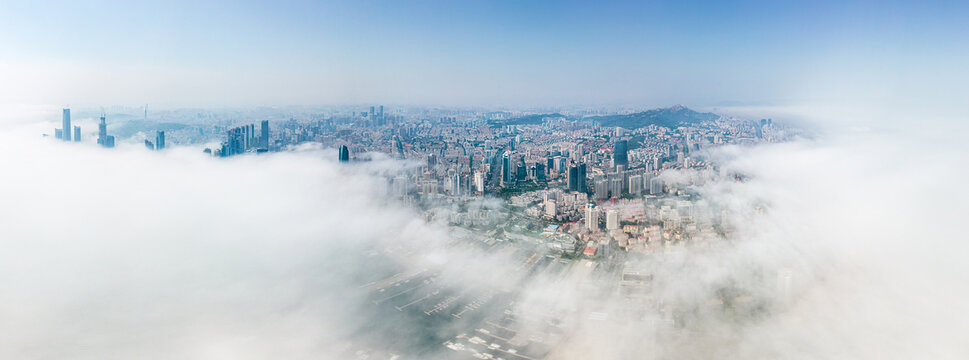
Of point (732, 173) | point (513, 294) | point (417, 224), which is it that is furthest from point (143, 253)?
point (732, 173)

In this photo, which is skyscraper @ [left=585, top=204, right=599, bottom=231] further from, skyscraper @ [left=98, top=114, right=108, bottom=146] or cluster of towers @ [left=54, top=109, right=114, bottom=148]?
skyscraper @ [left=98, top=114, right=108, bottom=146]

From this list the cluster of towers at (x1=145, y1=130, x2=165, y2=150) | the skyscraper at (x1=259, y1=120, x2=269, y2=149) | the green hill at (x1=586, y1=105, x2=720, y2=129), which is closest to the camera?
the cluster of towers at (x1=145, y1=130, x2=165, y2=150)

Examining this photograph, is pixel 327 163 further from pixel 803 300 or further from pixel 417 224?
pixel 803 300

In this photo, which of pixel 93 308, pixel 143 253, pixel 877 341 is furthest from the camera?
pixel 143 253

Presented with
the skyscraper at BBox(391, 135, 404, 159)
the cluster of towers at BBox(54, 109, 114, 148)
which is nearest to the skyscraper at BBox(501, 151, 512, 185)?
the skyscraper at BBox(391, 135, 404, 159)

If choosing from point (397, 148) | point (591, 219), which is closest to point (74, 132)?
point (397, 148)

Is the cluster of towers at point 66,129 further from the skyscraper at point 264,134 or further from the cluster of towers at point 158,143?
the skyscraper at point 264,134
